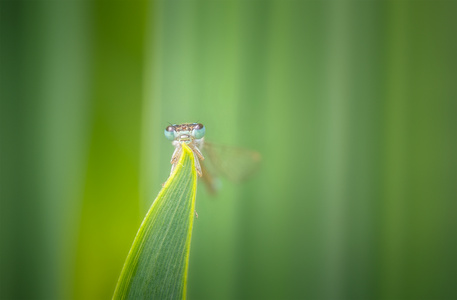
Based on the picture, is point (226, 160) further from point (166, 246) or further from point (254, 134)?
point (166, 246)

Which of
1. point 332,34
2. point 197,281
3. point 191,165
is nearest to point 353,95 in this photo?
point 332,34

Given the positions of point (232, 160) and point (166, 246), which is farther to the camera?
point (232, 160)

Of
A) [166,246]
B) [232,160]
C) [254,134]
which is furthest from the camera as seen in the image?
[232,160]

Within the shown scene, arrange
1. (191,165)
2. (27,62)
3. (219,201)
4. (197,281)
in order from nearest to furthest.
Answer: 1. (191,165)
2. (27,62)
3. (197,281)
4. (219,201)

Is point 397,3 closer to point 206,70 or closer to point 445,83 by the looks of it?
point 445,83

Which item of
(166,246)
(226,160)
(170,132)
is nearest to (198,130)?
(170,132)

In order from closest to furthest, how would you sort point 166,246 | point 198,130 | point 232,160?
point 166,246 → point 198,130 → point 232,160

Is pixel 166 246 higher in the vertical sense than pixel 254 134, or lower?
lower
